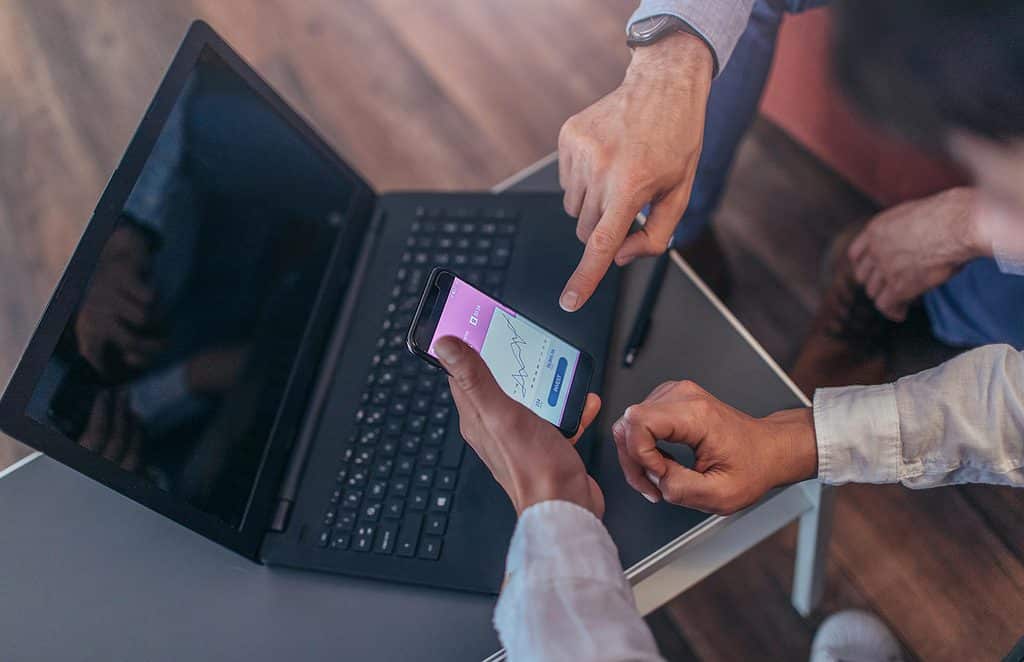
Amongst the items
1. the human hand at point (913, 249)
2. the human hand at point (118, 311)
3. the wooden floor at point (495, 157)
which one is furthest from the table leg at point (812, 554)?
the human hand at point (118, 311)

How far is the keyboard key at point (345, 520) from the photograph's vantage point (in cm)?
62

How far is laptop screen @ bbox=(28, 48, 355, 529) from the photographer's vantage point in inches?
20.1

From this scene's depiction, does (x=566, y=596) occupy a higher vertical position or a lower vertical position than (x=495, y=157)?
lower

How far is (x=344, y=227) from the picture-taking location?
770 mm

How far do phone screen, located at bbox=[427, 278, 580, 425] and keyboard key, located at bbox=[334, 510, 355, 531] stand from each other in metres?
0.19

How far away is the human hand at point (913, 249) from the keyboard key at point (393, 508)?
2.19ft

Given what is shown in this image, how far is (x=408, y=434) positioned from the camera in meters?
0.65

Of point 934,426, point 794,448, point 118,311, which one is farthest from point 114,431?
point 934,426

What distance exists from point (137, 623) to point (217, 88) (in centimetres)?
49

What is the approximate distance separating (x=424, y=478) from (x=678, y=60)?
49 cm

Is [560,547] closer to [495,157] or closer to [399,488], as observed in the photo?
[399,488]

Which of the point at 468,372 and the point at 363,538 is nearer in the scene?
the point at 468,372

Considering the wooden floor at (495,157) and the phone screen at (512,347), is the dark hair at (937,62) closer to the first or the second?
the phone screen at (512,347)

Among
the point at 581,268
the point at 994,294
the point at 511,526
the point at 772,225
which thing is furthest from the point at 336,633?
the point at 772,225
